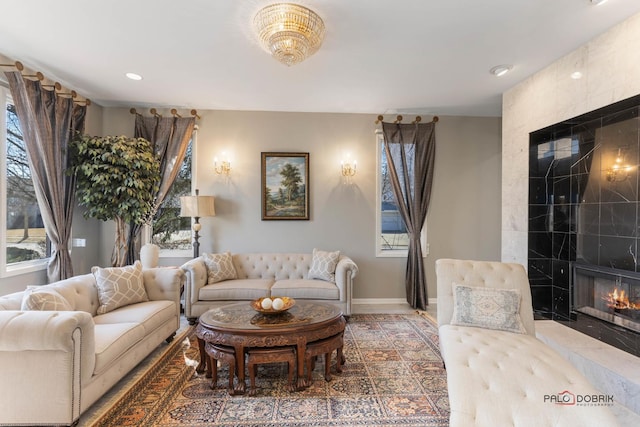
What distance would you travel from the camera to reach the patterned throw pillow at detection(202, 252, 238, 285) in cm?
399

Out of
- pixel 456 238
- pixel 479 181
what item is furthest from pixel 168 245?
pixel 479 181

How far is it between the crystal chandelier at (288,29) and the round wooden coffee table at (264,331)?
212cm

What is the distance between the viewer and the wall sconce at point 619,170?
2695 mm

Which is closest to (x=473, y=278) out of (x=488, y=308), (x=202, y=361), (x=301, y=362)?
(x=488, y=308)

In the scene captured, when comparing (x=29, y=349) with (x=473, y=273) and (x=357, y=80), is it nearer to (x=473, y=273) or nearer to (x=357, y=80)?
(x=473, y=273)

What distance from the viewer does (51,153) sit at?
10.8ft

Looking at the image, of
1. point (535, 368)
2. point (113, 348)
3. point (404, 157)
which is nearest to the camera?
point (535, 368)

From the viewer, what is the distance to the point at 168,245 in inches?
183

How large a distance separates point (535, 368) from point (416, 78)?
2981 millimetres

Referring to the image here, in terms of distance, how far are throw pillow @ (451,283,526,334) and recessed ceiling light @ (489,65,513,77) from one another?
7.46 feet

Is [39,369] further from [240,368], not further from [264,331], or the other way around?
[264,331]

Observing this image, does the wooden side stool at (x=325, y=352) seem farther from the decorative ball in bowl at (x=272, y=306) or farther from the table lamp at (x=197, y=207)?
the table lamp at (x=197, y=207)

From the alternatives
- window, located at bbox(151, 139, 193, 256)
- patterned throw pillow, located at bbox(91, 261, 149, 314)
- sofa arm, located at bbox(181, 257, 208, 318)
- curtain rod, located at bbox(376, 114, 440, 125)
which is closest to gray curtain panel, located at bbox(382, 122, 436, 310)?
curtain rod, located at bbox(376, 114, 440, 125)

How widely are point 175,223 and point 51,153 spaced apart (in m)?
1.71
